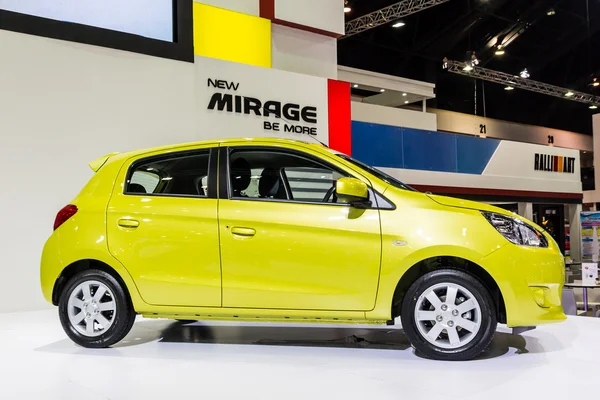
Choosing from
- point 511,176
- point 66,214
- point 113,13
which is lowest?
point 66,214

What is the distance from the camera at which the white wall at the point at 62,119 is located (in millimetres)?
6141

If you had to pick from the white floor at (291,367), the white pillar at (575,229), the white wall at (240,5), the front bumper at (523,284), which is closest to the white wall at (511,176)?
the white pillar at (575,229)

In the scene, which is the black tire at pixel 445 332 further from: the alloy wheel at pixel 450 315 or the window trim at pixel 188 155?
the window trim at pixel 188 155

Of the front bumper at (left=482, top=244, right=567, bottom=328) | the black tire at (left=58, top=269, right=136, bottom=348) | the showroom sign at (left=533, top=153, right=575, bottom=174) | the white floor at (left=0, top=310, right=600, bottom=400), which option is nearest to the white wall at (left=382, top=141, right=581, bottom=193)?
the showroom sign at (left=533, top=153, right=575, bottom=174)

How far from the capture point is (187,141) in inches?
308

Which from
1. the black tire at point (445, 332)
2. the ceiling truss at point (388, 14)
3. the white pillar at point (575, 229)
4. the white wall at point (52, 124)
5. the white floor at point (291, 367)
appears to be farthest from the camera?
the white pillar at point (575, 229)

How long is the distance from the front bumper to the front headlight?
0.07 m

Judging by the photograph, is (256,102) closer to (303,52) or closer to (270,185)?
(303,52)

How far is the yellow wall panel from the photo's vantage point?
823 cm

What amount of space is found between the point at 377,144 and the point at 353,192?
30.1 feet

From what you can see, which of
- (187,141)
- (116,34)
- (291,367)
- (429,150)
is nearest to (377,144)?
(429,150)

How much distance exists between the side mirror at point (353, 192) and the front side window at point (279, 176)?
0.22m

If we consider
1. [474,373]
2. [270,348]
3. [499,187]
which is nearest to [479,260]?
[474,373]

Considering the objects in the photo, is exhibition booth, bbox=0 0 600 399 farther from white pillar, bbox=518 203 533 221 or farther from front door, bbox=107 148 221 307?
white pillar, bbox=518 203 533 221
